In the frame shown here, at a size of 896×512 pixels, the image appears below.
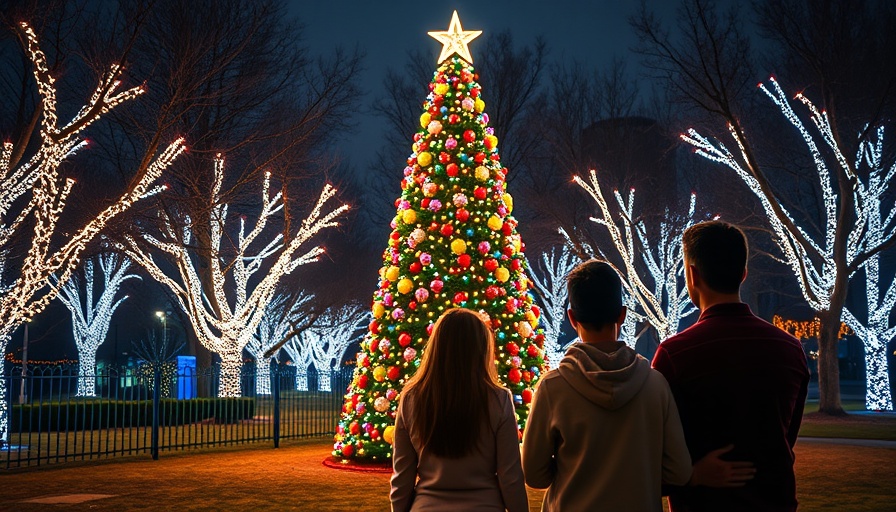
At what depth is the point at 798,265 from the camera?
23.2 m

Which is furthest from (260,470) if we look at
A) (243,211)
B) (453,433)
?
(243,211)

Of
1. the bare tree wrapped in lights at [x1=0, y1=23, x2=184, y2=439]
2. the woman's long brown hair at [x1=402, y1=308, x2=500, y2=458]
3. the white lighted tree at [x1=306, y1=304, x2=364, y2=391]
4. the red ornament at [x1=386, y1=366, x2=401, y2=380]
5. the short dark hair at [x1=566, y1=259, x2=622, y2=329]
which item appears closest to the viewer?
the short dark hair at [x1=566, y1=259, x2=622, y2=329]

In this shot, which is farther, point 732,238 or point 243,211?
point 243,211

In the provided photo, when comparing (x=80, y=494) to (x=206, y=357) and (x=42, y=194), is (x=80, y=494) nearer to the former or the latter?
(x=42, y=194)

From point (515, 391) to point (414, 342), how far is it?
5.69 feet

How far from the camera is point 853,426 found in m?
20.4

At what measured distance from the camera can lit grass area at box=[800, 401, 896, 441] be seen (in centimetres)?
1862

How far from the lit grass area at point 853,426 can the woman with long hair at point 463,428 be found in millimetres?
17130

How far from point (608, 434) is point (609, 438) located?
0.05 feet

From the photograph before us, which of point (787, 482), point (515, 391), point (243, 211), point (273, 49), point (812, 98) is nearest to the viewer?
point (787, 482)

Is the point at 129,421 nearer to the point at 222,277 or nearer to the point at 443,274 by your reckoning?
the point at 222,277

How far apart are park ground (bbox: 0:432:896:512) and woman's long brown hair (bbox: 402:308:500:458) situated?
636cm

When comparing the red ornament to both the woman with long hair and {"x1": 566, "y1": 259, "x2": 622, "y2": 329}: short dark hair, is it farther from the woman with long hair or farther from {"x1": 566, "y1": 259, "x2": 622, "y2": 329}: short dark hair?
{"x1": 566, "y1": 259, "x2": 622, "y2": 329}: short dark hair

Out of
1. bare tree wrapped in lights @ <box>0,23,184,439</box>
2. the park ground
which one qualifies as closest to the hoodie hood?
the park ground
